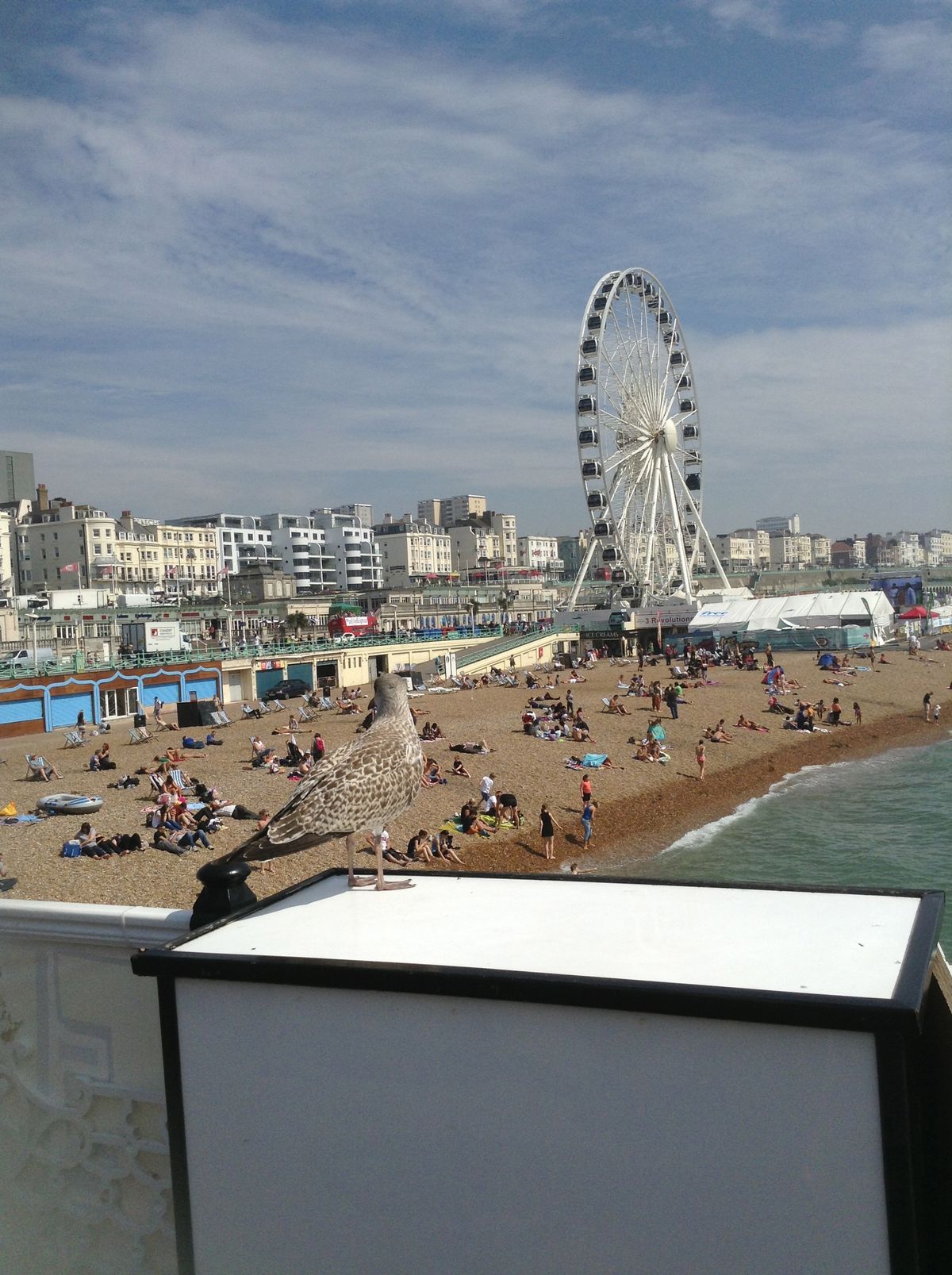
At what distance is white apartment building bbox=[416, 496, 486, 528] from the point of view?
15788 cm

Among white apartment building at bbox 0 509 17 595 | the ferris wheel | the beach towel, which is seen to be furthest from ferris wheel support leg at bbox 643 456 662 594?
white apartment building at bbox 0 509 17 595

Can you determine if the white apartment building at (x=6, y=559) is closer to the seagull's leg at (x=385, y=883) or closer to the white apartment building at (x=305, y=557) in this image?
the white apartment building at (x=305, y=557)

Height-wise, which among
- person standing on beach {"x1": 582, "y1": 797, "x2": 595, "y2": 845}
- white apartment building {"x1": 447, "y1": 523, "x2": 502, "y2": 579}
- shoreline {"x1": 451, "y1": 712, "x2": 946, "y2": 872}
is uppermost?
white apartment building {"x1": 447, "y1": 523, "x2": 502, "y2": 579}

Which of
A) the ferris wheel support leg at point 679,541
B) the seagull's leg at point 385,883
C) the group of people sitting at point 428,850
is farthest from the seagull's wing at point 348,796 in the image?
the ferris wheel support leg at point 679,541

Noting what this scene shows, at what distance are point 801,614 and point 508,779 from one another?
1292 inches

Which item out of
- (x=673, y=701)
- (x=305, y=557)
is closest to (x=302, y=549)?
(x=305, y=557)

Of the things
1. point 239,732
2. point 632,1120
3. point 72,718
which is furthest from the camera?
point 72,718

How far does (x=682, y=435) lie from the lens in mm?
54531

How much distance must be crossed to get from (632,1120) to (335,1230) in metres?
0.84

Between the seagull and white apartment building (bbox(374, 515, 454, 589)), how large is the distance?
10199cm

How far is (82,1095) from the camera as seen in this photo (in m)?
2.96

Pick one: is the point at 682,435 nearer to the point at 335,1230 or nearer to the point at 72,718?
the point at 72,718

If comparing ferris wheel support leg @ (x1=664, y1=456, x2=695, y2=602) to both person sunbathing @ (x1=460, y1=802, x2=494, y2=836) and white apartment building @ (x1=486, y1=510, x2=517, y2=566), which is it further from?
white apartment building @ (x1=486, y1=510, x2=517, y2=566)

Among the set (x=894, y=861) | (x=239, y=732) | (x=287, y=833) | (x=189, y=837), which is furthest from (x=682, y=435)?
(x=287, y=833)
